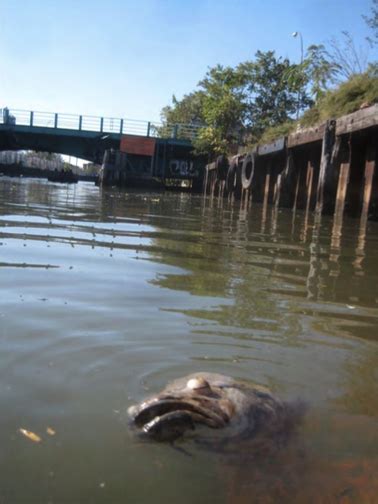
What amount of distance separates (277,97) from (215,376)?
32191 mm

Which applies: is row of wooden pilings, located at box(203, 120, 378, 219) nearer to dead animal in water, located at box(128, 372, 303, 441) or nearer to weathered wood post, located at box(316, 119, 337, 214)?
weathered wood post, located at box(316, 119, 337, 214)

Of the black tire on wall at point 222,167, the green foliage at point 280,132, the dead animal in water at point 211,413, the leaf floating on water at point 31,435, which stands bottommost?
the leaf floating on water at point 31,435

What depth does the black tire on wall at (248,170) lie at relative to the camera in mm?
17828

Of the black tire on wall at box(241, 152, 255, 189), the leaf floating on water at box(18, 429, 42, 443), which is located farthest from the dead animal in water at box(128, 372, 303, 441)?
the black tire on wall at box(241, 152, 255, 189)

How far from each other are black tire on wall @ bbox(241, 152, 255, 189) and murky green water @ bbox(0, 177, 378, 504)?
12305 mm

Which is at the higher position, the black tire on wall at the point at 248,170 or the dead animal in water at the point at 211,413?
the black tire on wall at the point at 248,170

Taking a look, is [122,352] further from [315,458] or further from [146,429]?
[315,458]

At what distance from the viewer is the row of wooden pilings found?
10148mm

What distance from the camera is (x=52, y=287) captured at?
380 cm

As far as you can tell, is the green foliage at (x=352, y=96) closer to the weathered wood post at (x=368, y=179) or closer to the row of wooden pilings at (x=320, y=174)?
the row of wooden pilings at (x=320, y=174)

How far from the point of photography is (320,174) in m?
11.2

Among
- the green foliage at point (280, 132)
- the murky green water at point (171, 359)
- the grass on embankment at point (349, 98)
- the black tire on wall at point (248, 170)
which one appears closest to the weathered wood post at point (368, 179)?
the grass on embankment at point (349, 98)

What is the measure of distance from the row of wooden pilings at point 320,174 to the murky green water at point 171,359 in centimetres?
499

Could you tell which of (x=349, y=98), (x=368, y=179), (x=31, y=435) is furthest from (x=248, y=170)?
(x=31, y=435)
